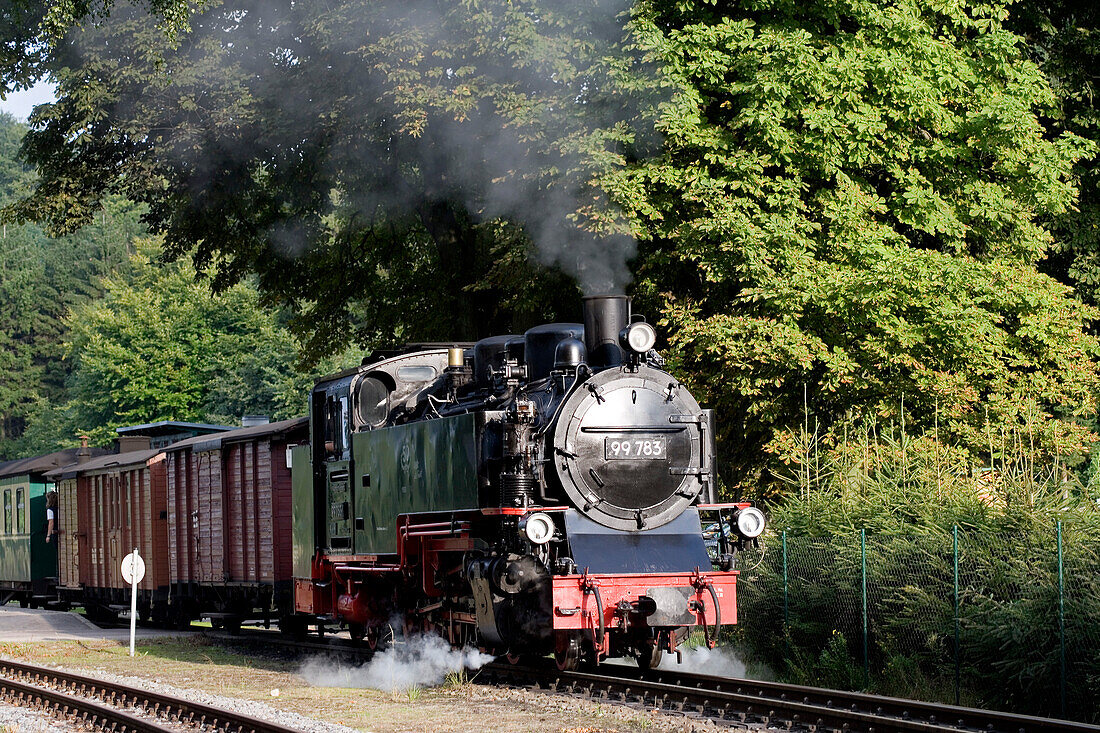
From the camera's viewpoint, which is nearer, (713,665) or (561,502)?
(561,502)

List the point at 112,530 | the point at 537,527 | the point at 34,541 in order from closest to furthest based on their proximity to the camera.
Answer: the point at 537,527
the point at 112,530
the point at 34,541

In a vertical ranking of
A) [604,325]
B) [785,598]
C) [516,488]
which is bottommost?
[785,598]

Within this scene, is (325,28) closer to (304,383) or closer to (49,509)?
(49,509)

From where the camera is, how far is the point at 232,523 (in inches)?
778

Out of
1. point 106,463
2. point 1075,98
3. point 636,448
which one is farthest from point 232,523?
point 1075,98

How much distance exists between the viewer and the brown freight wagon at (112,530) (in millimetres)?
22828

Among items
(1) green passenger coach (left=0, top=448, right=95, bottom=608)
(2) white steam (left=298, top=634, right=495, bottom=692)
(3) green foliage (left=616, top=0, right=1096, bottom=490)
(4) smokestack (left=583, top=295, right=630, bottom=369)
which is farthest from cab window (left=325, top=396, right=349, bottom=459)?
(1) green passenger coach (left=0, top=448, right=95, bottom=608)

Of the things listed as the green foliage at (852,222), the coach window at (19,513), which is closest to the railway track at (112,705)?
the green foliage at (852,222)

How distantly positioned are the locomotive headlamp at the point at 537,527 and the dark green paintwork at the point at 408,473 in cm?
79

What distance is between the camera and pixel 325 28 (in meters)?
20.4

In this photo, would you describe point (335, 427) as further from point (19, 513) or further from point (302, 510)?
point (19, 513)

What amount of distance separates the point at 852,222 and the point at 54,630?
1432cm

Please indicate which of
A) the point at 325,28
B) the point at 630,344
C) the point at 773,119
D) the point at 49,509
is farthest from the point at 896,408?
the point at 49,509

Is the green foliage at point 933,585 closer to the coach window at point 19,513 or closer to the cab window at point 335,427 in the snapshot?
the cab window at point 335,427
